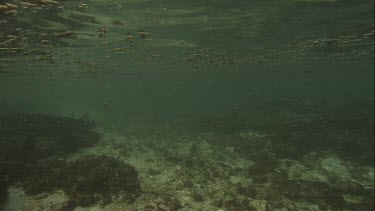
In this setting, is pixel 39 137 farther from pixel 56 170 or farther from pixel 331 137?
pixel 331 137

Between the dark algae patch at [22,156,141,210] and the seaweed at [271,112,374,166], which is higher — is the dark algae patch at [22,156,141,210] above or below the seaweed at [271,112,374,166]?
above

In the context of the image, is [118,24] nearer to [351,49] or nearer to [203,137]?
[203,137]

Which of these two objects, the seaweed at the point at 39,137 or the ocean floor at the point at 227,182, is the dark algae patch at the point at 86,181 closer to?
the ocean floor at the point at 227,182

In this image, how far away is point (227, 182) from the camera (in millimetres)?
13719

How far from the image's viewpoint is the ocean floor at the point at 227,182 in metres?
10.9

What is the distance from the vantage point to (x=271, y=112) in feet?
103

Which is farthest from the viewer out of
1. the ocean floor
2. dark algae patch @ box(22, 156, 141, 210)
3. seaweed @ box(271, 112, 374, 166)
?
seaweed @ box(271, 112, 374, 166)

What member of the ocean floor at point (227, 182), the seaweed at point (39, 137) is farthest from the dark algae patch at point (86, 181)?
the seaweed at point (39, 137)

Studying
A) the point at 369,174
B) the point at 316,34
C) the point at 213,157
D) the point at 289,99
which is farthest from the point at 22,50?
the point at 289,99

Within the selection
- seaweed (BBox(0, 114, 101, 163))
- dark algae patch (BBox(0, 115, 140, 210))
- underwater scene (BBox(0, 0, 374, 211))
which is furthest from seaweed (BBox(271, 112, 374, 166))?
seaweed (BBox(0, 114, 101, 163))

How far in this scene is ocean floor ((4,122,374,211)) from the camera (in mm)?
10883

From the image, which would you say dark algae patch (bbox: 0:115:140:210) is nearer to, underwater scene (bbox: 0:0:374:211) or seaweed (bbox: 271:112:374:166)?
underwater scene (bbox: 0:0:374:211)

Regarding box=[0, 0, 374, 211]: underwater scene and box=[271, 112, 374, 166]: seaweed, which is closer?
box=[0, 0, 374, 211]: underwater scene

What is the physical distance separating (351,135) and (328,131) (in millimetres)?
1661
